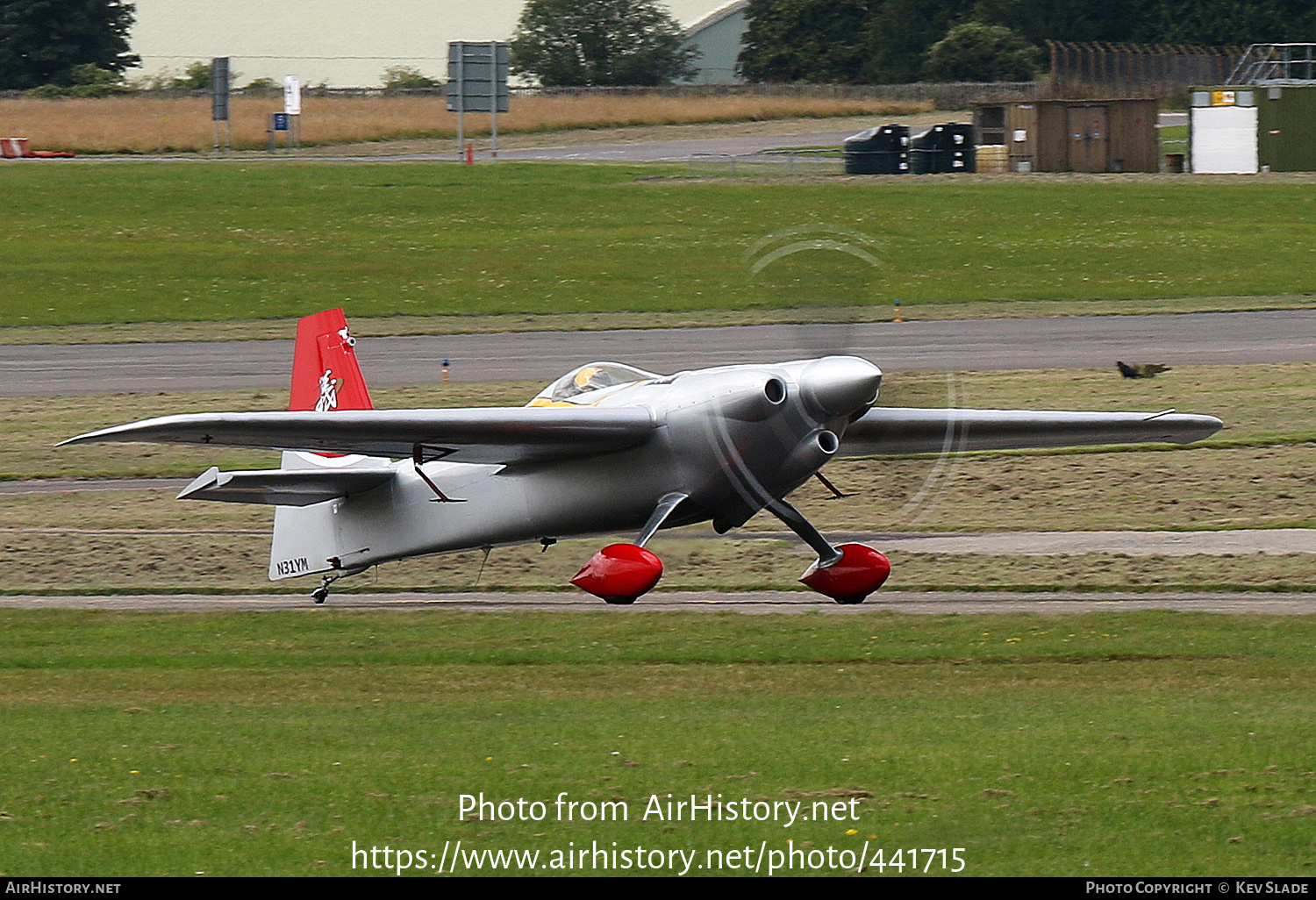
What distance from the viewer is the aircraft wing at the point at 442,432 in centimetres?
1537

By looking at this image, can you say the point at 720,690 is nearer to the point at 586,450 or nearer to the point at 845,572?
the point at 586,450

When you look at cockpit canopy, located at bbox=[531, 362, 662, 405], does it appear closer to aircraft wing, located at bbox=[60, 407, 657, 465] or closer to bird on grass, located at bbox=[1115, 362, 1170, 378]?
aircraft wing, located at bbox=[60, 407, 657, 465]

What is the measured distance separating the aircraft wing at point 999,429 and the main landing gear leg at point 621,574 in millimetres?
3319

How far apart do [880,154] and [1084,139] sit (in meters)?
8.12

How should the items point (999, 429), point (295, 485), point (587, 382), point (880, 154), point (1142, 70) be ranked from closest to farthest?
point (587, 382), point (295, 485), point (999, 429), point (880, 154), point (1142, 70)

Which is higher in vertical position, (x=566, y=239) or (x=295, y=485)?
(x=566, y=239)

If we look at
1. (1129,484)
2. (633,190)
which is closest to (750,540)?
(1129,484)

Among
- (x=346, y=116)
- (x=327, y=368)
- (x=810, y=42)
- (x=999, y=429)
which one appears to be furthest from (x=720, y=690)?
(x=810, y=42)

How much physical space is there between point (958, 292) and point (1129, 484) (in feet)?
77.8

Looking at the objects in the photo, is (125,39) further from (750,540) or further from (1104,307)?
(750,540)

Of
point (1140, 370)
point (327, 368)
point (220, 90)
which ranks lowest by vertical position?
point (1140, 370)

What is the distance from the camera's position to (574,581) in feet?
53.6

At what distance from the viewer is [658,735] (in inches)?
458

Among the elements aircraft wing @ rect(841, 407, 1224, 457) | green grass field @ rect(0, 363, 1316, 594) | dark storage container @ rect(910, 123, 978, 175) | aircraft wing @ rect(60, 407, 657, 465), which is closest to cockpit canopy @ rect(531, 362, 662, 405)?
aircraft wing @ rect(60, 407, 657, 465)
